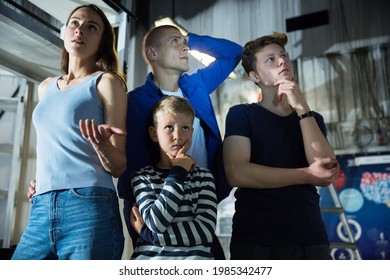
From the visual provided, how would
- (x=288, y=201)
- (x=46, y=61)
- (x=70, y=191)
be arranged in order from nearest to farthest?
(x=70, y=191)
(x=288, y=201)
(x=46, y=61)

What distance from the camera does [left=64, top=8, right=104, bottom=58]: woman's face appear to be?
0.65m

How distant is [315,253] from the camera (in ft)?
2.01

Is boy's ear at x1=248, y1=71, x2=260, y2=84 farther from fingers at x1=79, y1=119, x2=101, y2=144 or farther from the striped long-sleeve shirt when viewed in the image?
fingers at x1=79, y1=119, x2=101, y2=144

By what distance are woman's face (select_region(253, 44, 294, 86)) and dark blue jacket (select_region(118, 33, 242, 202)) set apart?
0.24 feet

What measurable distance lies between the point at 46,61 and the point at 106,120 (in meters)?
0.30

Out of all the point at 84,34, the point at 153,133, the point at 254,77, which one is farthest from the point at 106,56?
the point at 254,77

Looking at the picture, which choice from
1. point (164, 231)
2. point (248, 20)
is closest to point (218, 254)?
point (164, 231)

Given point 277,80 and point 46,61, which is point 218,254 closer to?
point 277,80

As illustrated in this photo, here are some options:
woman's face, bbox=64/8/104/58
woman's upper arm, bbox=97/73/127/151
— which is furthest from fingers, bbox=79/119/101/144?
woman's face, bbox=64/8/104/58

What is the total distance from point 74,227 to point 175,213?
0.14 m

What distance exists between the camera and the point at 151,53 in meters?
0.76

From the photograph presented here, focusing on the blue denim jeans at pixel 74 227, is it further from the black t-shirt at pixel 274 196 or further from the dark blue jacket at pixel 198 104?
the black t-shirt at pixel 274 196

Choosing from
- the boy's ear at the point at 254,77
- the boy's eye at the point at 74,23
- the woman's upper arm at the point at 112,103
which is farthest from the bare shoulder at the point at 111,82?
the boy's ear at the point at 254,77

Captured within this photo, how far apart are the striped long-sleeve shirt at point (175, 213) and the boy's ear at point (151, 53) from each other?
26 centimetres
